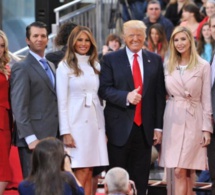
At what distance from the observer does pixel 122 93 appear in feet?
28.3

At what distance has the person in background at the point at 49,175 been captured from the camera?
257 inches

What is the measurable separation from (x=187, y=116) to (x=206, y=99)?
0.25 meters

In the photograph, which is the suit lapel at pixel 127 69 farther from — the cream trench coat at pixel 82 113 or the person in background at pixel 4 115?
the person in background at pixel 4 115

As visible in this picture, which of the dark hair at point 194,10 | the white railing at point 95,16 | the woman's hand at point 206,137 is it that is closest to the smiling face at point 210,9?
the dark hair at point 194,10

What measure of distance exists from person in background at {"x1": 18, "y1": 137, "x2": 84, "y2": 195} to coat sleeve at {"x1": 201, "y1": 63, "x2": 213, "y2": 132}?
2.47 metres

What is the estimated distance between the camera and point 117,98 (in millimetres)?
8641

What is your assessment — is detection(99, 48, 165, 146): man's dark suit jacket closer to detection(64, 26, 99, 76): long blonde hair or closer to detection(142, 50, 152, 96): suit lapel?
detection(142, 50, 152, 96): suit lapel

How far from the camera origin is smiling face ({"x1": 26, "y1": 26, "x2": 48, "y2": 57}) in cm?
857

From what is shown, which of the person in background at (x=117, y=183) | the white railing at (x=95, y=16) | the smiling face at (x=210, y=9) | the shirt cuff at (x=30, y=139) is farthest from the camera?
the white railing at (x=95, y=16)

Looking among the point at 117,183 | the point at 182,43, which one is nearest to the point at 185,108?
the point at 182,43

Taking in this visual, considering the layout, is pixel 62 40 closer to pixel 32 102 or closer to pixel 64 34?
pixel 64 34

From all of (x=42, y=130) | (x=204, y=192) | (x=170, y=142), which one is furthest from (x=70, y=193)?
(x=204, y=192)

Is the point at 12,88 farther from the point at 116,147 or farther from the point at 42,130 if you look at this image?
the point at 116,147

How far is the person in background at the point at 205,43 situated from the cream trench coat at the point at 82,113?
136 inches
